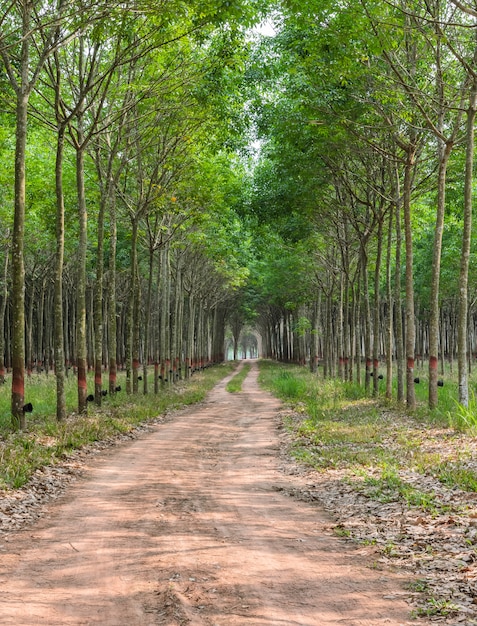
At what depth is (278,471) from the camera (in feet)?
35.3

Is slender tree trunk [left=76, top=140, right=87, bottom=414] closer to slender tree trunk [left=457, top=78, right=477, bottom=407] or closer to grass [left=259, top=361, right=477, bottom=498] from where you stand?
grass [left=259, top=361, right=477, bottom=498]

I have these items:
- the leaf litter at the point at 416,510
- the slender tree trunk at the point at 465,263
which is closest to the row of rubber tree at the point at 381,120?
the slender tree trunk at the point at 465,263

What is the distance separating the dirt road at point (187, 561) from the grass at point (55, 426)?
3.33 ft

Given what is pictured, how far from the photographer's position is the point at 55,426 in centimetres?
1347

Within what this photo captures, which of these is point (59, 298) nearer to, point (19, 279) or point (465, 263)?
point (19, 279)

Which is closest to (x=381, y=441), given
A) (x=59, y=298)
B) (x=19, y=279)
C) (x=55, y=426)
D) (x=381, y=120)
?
(x=55, y=426)

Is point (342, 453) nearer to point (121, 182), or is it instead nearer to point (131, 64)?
point (131, 64)

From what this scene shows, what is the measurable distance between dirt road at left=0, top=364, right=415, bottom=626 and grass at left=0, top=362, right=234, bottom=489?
39.9 inches

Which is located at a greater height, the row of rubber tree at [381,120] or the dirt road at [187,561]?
the row of rubber tree at [381,120]

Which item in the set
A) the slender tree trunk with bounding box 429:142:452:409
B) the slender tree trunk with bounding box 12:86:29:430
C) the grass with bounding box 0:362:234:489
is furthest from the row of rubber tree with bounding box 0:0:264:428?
the slender tree trunk with bounding box 429:142:452:409

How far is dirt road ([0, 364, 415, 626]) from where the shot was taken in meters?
4.65

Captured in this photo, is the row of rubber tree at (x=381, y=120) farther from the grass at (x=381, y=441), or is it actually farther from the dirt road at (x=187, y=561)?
the dirt road at (x=187, y=561)

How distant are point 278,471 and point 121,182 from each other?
16.5m

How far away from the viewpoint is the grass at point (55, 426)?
9.89 m
